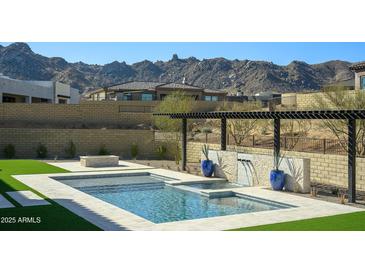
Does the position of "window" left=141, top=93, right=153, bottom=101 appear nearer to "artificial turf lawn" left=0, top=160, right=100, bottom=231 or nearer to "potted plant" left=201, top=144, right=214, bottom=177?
"potted plant" left=201, top=144, right=214, bottom=177

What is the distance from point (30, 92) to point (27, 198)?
34881mm

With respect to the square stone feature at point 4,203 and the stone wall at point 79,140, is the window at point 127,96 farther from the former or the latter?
the square stone feature at point 4,203

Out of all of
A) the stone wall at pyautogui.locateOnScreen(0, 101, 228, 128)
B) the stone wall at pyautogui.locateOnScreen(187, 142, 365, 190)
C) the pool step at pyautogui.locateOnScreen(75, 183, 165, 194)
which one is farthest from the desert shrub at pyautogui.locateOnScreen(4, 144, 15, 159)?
the stone wall at pyautogui.locateOnScreen(187, 142, 365, 190)

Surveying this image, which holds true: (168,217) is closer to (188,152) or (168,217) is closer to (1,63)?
(188,152)

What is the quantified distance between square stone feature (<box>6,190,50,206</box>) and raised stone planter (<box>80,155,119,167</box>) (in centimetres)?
881

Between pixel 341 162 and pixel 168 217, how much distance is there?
8019mm

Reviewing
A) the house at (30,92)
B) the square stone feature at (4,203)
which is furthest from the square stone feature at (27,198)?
the house at (30,92)

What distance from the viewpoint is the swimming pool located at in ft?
44.9

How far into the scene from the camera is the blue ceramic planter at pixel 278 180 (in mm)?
16672

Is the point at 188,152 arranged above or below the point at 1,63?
below
